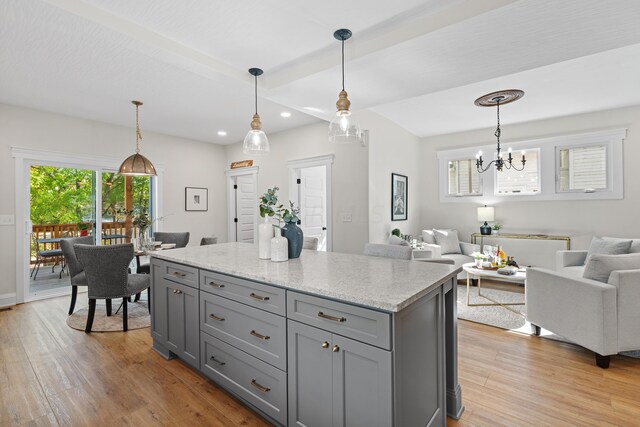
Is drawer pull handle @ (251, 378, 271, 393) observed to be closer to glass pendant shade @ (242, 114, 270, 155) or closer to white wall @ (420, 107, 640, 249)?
glass pendant shade @ (242, 114, 270, 155)

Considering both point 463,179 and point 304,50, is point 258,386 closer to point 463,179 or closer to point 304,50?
point 304,50

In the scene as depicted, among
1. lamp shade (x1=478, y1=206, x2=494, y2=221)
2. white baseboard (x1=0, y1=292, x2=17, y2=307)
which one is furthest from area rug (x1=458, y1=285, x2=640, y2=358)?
white baseboard (x1=0, y1=292, x2=17, y2=307)

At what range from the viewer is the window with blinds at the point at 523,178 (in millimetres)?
5367

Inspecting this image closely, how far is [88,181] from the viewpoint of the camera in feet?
15.8

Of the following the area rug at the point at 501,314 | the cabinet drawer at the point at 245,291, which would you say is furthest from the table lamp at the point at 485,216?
the cabinet drawer at the point at 245,291

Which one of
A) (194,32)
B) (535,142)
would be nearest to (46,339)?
(194,32)

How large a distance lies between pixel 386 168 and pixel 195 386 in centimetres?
388

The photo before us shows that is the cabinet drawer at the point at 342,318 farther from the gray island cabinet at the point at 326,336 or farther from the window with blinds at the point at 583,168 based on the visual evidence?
the window with blinds at the point at 583,168

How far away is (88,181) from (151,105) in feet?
5.88

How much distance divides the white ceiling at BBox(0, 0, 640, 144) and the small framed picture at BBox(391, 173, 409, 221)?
1534mm

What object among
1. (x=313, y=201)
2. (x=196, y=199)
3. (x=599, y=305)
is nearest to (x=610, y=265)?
(x=599, y=305)

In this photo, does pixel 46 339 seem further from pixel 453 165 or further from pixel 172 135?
pixel 453 165

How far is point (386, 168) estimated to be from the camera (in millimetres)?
4973

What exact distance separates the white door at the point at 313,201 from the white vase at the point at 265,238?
2.97 meters
